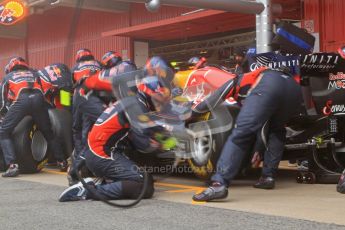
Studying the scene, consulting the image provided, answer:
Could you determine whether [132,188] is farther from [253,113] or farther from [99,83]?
[99,83]

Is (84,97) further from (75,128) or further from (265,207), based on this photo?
(265,207)

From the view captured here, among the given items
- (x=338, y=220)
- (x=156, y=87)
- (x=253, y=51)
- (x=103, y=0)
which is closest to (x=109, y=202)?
(x=156, y=87)

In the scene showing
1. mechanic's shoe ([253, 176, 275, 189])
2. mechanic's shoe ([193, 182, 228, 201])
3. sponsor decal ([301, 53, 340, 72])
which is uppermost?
sponsor decal ([301, 53, 340, 72])

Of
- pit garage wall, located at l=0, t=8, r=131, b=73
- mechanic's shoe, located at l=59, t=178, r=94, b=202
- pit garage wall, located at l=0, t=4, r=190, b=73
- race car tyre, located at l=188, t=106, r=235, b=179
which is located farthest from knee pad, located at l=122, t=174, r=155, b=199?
pit garage wall, located at l=0, t=8, r=131, b=73

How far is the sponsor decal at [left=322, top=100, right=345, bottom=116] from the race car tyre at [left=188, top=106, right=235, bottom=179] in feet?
3.49

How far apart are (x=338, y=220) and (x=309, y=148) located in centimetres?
214

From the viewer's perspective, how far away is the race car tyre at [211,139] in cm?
618

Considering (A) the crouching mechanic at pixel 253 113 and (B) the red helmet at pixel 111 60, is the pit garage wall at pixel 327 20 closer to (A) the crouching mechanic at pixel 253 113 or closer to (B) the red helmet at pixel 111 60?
(B) the red helmet at pixel 111 60

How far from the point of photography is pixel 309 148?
646 centimetres

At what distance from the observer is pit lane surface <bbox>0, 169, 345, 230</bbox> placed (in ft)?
14.4

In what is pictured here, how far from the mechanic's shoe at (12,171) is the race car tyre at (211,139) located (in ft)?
10.1

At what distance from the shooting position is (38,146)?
892 cm

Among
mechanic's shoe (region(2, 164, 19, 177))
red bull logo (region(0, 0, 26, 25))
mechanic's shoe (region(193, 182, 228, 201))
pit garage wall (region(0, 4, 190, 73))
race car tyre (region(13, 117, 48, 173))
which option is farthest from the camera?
pit garage wall (region(0, 4, 190, 73))

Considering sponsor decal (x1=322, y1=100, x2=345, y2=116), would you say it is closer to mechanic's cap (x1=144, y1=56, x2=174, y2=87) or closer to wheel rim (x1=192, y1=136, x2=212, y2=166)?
wheel rim (x1=192, y1=136, x2=212, y2=166)
